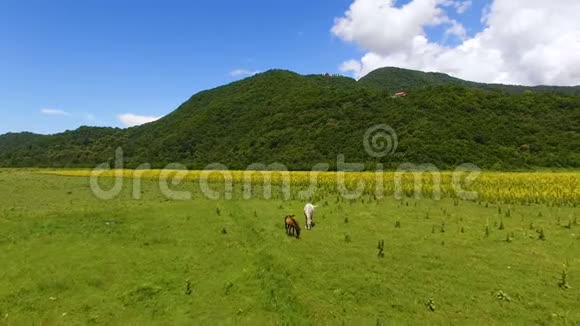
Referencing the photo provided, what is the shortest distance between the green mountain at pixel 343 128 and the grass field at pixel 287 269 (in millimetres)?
51707

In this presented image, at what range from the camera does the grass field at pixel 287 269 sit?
10.2 meters

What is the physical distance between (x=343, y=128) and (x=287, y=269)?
272 feet

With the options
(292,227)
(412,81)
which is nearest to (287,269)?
(292,227)

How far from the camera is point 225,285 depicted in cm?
1190

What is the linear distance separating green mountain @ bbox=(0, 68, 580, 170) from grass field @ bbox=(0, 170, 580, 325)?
51.7m

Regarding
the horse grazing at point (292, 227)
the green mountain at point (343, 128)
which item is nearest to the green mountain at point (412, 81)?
the green mountain at point (343, 128)

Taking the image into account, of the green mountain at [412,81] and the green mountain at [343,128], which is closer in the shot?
the green mountain at [343,128]

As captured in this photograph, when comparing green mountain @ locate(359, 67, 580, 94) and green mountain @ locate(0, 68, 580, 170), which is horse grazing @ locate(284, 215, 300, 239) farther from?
green mountain @ locate(359, 67, 580, 94)

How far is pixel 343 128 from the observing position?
9431cm

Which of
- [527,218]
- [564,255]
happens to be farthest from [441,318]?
[527,218]

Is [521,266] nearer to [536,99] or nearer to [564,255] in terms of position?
[564,255]

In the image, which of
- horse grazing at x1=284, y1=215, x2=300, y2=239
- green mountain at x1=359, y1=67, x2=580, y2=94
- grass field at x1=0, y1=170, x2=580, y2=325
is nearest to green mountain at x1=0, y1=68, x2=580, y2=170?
green mountain at x1=359, y1=67, x2=580, y2=94

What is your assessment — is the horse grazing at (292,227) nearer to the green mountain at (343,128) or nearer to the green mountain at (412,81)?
the green mountain at (343,128)

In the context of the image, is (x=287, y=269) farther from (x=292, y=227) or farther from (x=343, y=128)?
(x=343, y=128)
